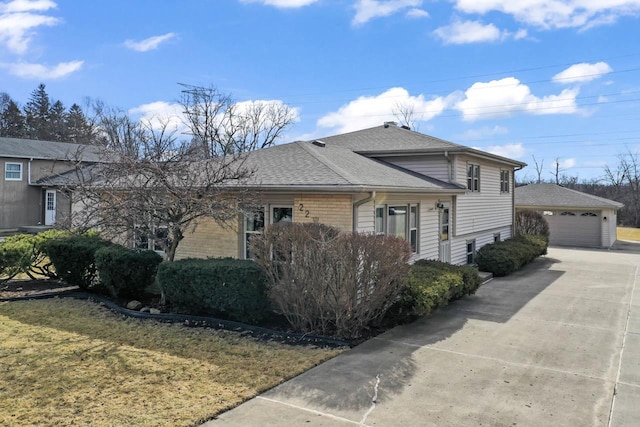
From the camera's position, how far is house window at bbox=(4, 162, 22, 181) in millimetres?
27781

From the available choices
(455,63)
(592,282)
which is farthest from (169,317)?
Answer: (455,63)

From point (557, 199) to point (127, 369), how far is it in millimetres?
26684

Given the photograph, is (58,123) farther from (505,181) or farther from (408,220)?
(408,220)

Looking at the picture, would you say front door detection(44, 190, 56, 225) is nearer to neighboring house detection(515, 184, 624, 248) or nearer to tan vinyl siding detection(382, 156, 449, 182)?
tan vinyl siding detection(382, 156, 449, 182)

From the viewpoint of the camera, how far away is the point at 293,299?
730cm

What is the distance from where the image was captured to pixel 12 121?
51375 millimetres

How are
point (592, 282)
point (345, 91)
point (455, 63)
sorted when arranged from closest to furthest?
point (592, 282), point (455, 63), point (345, 91)

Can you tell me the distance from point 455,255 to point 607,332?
277 inches

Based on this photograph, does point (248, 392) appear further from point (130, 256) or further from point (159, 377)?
point (130, 256)

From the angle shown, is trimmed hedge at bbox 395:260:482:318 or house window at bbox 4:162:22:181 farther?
house window at bbox 4:162:22:181

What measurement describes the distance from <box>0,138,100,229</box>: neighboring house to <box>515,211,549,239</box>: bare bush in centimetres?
2543

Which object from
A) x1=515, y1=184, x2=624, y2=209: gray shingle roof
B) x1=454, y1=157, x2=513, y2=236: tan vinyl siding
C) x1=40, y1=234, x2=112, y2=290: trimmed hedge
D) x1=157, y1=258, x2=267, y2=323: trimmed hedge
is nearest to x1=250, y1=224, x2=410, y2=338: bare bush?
x1=157, y1=258, x2=267, y2=323: trimmed hedge

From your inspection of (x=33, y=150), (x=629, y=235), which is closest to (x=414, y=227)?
(x=33, y=150)

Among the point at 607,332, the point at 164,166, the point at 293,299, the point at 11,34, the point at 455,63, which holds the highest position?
the point at 455,63
